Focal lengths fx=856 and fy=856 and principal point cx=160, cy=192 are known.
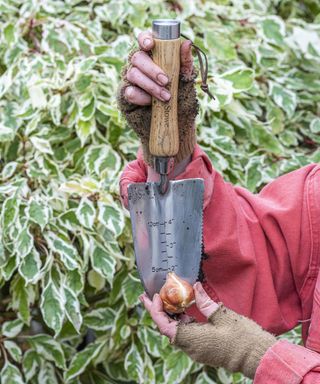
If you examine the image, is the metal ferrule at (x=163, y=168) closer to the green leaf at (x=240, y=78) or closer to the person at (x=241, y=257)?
the person at (x=241, y=257)

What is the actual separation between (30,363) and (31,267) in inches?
12.3

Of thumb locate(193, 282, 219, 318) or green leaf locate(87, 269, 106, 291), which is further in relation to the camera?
Result: green leaf locate(87, 269, 106, 291)

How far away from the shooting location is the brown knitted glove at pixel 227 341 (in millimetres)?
1313

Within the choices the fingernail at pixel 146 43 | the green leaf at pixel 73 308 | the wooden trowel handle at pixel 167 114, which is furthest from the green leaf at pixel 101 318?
the fingernail at pixel 146 43

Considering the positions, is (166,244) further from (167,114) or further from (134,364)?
(134,364)

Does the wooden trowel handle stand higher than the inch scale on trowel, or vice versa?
the wooden trowel handle

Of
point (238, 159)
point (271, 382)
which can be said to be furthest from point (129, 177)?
A: point (238, 159)

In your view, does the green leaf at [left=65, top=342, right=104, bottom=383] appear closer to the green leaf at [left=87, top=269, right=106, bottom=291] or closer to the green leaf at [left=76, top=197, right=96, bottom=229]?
the green leaf at [left=87, top=269, right=106, bottom=291]

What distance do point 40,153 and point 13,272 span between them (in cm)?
29

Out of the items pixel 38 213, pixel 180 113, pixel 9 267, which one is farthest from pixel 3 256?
pixel 180 113

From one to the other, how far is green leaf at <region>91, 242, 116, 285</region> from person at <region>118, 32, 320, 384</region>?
0.43 metres

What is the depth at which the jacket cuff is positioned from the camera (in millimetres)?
1267

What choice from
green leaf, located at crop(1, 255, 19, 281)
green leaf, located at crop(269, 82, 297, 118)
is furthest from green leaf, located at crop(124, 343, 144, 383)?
green leaf, located at crop(269, 82, 297, 118)

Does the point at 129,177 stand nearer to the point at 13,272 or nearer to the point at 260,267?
the point at 260,267
